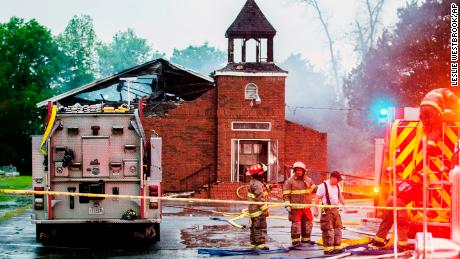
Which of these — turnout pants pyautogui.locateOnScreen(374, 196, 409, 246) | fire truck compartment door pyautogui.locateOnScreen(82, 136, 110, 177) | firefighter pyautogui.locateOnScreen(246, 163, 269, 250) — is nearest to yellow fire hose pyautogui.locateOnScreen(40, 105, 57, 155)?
fire truck compartment door pyautogui.locateOnScreen(82, 136, 110, 177)

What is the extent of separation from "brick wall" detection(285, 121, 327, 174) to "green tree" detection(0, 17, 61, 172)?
28439 millimetres

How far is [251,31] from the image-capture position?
3731cm

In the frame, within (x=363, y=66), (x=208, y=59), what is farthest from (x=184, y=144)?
(x=208, y=59)

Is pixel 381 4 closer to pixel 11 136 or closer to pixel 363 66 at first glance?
pixel 363 66

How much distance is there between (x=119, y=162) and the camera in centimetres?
1515

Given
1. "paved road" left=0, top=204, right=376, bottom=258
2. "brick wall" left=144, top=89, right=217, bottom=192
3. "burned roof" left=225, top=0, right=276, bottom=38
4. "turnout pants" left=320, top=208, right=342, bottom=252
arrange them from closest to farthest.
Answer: "turnout pants" left=320, top=208, right=342, bottom=252 → "paved road" left=0, top=204, right=376, bottom=258 → "brick wall" left=144, top=89, right=217, bottom=192 → "burned roof" left=225, top=0, right=276, bottom=38

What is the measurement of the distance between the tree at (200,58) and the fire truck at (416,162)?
114008mm

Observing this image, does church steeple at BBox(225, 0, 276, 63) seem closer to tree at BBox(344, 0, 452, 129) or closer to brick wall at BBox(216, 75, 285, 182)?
brick wall at BBox(216, 75, 285, 182)

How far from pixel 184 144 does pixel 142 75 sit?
4.31 metres

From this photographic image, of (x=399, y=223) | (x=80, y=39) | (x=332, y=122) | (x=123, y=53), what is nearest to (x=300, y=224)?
(x=399, y=223)

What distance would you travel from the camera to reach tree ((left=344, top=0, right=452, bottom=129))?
139 ft

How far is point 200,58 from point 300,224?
11498 cm

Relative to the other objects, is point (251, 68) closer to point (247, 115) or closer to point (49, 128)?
point (247, 115)

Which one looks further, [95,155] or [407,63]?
[407,63]
